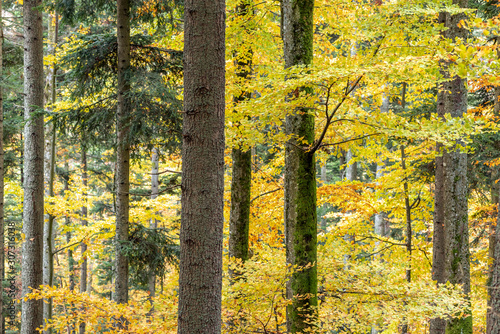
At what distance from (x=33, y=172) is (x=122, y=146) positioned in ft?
5.74

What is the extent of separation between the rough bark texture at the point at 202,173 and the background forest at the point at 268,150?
0.01m

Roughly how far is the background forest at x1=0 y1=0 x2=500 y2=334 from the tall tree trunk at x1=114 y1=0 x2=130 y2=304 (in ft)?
0.08

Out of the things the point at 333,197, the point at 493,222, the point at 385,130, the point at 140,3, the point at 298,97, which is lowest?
the point at 493,222

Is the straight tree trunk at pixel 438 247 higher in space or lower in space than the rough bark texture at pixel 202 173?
lower

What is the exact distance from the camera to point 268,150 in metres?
6.76

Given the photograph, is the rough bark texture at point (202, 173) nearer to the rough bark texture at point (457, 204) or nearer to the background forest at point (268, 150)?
the background forest at point (268, 150)

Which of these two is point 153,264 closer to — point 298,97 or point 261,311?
point 261,311

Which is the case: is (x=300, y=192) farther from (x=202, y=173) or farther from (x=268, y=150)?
(x=268, y=150)

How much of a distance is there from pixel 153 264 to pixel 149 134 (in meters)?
2.39

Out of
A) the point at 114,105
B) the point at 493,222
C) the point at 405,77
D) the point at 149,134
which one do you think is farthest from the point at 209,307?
the point at 493,222

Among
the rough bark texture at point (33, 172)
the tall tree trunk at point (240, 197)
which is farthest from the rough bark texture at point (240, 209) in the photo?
the rough bark texture at point (33, 172)

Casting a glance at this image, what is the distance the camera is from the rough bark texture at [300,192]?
4.52m

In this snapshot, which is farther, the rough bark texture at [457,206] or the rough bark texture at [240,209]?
the rough bark texture at [240,209]

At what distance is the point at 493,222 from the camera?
883 centimetres
